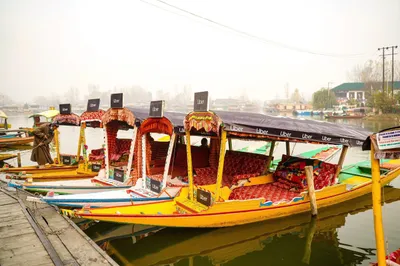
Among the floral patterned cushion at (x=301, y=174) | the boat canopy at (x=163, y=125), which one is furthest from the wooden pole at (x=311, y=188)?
the boat canopy at (x=163, y=125)

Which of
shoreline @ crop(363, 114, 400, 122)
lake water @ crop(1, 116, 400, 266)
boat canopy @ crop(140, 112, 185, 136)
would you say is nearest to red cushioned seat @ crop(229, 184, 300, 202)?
lake water @ crop(1, 116, 400, 266)

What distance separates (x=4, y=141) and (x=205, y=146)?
21267 mm

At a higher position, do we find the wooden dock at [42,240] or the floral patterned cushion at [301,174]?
the floral patterned cushion at [301,174]

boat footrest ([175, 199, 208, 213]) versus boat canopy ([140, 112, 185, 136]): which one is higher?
boat canopy ([140, 112, 185, 136])

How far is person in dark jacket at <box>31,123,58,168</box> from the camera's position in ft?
42.4

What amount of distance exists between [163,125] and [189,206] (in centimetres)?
244

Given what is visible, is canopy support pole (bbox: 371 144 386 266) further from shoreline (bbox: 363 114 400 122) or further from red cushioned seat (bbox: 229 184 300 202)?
shoreline (bbox: 363 114 400 122)

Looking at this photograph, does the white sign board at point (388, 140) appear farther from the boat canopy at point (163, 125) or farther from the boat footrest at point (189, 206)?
the boat canopy at point (163, 125)

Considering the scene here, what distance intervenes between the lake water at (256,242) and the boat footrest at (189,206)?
0.76 meters

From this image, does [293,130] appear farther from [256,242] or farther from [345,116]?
[345,116]

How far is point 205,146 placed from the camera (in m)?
12.7

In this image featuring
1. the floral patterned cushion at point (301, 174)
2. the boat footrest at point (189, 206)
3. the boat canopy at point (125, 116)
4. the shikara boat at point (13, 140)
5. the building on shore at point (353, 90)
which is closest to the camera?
the boat footrest at point (189, 206)

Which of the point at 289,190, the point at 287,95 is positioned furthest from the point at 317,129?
the point at 287,95

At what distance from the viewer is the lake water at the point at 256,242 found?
22.7 ft
